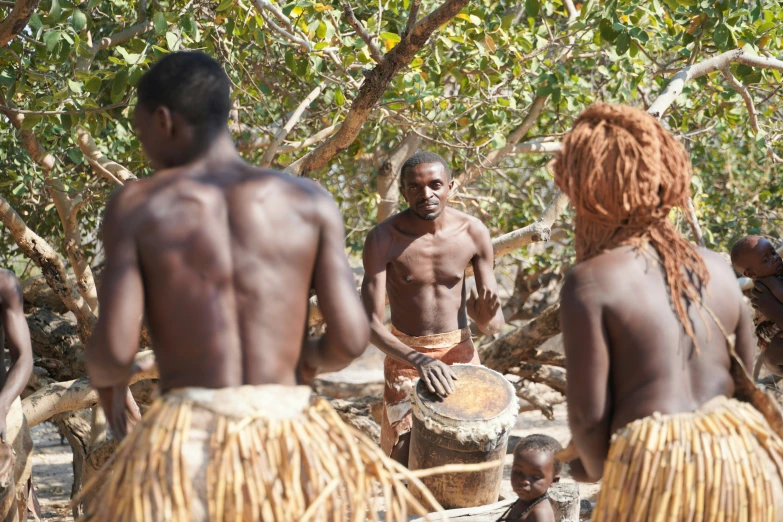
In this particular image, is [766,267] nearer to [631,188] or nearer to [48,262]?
[631,188]

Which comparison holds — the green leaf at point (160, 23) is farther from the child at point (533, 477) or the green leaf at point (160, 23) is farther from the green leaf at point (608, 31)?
the child at point (533, 477)

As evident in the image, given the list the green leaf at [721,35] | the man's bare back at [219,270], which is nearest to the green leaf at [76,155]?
the man's bare back at [219,270]

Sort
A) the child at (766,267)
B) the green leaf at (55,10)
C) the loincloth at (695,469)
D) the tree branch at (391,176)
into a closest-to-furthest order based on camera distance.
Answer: the loincloth at (695,469)
the child at (766,267)
the green leaf at (55,10)
the tree branch at (391,176)

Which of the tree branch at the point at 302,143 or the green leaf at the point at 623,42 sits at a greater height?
the green leaf at the point at 623,42

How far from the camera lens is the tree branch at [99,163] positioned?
238 inches

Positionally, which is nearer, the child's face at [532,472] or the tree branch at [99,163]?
the child's face at [532,472]

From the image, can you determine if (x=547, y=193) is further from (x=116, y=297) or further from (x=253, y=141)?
(x=116, y=297)

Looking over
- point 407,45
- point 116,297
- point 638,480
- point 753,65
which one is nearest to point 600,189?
point 638,480

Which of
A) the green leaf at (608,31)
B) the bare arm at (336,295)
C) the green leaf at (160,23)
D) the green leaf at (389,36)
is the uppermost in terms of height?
the green leaf at (160,23)

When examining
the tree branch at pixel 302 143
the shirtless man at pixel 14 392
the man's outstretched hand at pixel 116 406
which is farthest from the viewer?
the tree branch at pixel 302 143

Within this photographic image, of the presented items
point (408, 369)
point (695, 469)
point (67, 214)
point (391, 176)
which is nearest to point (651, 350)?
point (695, 469)

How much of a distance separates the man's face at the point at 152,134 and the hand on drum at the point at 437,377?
7.49 ft

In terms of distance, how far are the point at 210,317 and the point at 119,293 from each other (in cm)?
24

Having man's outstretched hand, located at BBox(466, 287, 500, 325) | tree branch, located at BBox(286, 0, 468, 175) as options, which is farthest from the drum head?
tree branch, located at BBox(286, 0, 468, 175)
